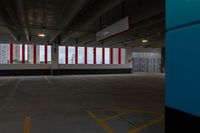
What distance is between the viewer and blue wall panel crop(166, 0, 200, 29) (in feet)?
5.18

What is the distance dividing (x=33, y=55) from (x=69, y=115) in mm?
15335

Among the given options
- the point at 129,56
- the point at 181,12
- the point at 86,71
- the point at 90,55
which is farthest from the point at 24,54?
the point at 181,12

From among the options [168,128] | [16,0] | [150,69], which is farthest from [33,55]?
[168,128]

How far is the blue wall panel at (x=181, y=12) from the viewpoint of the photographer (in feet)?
5.18

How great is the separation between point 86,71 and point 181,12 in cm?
1849

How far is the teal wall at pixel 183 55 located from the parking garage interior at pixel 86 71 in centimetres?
1

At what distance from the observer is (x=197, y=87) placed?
157cm

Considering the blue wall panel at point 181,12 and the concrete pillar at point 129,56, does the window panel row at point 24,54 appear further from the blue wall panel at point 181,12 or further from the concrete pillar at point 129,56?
the blue wall panel at point 181,12

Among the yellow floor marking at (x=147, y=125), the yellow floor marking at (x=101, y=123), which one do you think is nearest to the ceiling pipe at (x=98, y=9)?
the yellow floor marking at (x=101, y=123)

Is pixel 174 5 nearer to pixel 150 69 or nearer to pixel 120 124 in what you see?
pixel 120 124

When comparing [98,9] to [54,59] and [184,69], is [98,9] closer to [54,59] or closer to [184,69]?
[184,69]

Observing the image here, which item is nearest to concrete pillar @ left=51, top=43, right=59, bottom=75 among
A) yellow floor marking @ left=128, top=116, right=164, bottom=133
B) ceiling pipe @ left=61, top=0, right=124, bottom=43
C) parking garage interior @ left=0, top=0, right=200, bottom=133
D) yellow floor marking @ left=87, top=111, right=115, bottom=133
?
parking garage interior @ left=0, top=0, right=200, bottom=133

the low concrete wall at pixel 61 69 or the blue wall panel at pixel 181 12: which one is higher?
the blue wall panel at pixel 181 12

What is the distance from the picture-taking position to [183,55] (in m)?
1.71
